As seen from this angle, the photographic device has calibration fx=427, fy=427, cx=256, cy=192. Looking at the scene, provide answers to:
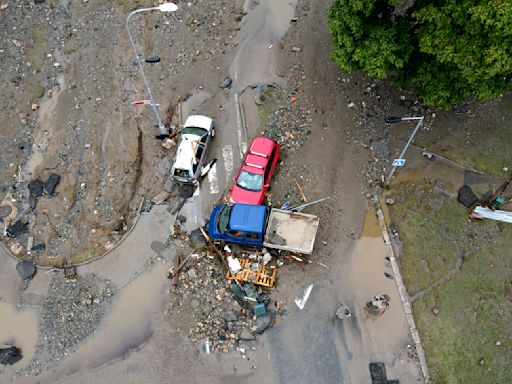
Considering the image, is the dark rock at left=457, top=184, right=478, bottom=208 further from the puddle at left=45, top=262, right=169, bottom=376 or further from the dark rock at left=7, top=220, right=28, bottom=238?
the dark rock at left=7, top=220, right=28, bottom=238

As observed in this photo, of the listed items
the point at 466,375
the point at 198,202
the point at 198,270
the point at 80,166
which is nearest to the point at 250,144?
the point at 198,202

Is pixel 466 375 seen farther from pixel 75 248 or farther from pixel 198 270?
pixel 75 248

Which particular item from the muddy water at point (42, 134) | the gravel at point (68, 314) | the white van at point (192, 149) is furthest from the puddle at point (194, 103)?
the gravel at point (68, 314)

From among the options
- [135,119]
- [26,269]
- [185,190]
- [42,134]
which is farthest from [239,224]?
[42,134]

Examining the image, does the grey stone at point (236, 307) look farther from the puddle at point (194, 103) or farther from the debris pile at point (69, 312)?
the puddle at point (194, 103)

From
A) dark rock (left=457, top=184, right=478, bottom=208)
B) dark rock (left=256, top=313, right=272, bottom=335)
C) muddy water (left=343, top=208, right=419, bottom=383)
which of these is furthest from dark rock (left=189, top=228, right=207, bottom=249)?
dark rock (left=457, top=184, right=478, bottom=208)
